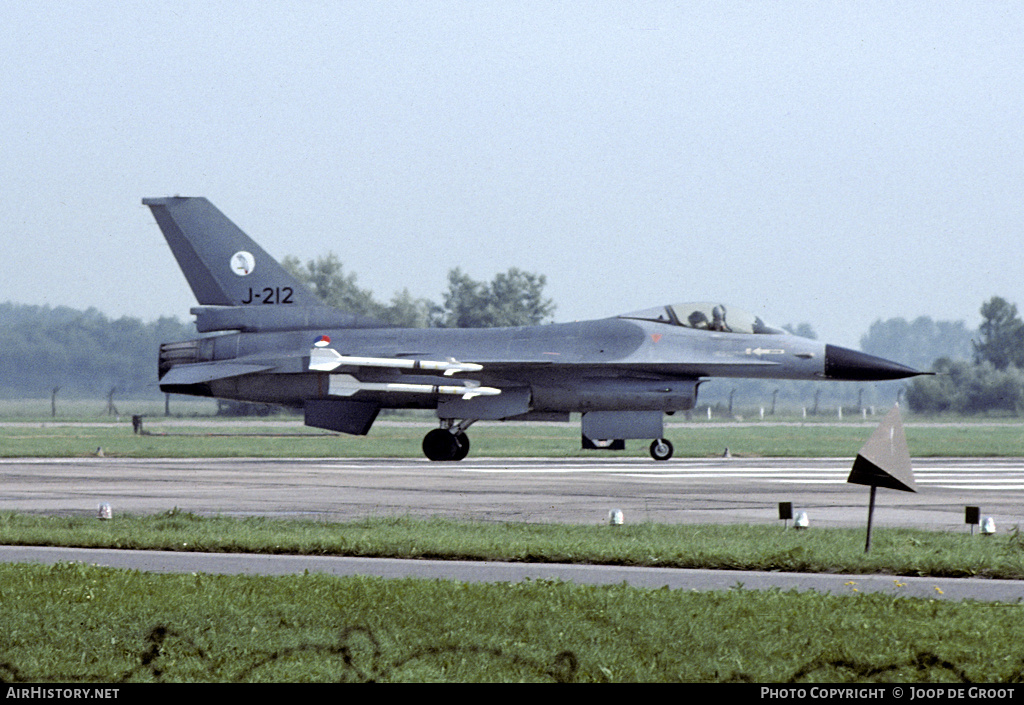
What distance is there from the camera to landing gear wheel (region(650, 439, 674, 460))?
A: 28156 mm

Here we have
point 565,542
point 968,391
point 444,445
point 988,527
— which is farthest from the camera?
point 968,391

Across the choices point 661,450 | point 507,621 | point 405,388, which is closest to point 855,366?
point 661,450

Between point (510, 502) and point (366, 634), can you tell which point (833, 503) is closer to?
point (510, 502)

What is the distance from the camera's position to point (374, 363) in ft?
89.5

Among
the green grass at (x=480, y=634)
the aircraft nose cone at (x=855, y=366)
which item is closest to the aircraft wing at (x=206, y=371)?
the aircraft nose cone at (x=855, y=366)

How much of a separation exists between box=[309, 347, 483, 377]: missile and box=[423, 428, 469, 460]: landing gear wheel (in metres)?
1.83

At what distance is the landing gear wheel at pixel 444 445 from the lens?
28703 millimetres

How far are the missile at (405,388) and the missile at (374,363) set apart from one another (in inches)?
13.2

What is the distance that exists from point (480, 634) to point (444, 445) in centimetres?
2073

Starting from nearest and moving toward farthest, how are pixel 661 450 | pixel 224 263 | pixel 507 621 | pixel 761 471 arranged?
pixel 507 621
pixel 761 471
pixel 661 450
pixel 224 263

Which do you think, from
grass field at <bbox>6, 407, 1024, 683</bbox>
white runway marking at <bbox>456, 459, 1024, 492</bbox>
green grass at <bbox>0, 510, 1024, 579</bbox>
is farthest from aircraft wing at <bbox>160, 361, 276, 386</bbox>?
grass field at <bbox>6, 407, 1024, 683</bbox>

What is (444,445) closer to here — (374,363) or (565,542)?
(374,363)

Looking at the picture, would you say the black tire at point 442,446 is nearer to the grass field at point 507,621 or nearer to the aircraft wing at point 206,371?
the aircraft wing at point 206,371
